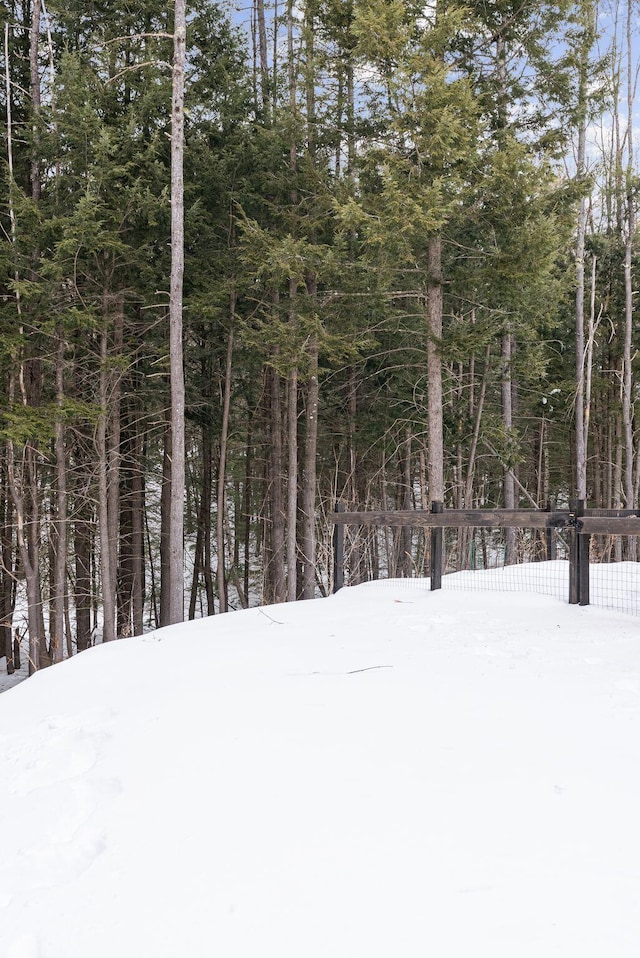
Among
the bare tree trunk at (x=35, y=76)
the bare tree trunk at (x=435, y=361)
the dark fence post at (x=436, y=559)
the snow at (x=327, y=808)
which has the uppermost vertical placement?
the bare tree trunk at (x=35, y=76)

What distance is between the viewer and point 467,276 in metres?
12.1

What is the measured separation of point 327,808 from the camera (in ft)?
9.15

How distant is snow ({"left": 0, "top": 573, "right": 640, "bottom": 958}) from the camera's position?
7.02 ft

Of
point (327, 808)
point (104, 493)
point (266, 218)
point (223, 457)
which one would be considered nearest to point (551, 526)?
point (327, 808)

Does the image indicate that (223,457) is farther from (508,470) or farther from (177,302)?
(508,470)

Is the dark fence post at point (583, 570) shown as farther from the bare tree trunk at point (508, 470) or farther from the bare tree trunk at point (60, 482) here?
the bare tree trunk at point (60, 482)

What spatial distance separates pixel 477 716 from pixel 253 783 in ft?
4.55


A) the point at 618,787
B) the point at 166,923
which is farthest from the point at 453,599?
the point at 166,923

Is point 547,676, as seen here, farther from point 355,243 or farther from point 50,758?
point 355,243

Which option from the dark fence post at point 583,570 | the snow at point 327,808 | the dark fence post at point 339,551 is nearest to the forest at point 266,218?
the dark fence post at point 339,551

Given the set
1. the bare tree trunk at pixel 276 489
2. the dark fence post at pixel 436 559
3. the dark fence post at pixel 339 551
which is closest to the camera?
the dark fence post at pixel 436 559

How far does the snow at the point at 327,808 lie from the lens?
84.2 inches

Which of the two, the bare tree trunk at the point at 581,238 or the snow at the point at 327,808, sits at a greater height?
the bare tree trunk at the point at 581,238

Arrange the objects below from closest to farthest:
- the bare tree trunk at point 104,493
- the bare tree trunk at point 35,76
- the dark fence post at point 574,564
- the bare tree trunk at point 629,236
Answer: the dark fence post at point 574,564 < the bare tree trunk at point 35,76 < the bare tree trunk at point 104,493 < the bare tree trunk at point 629,236
